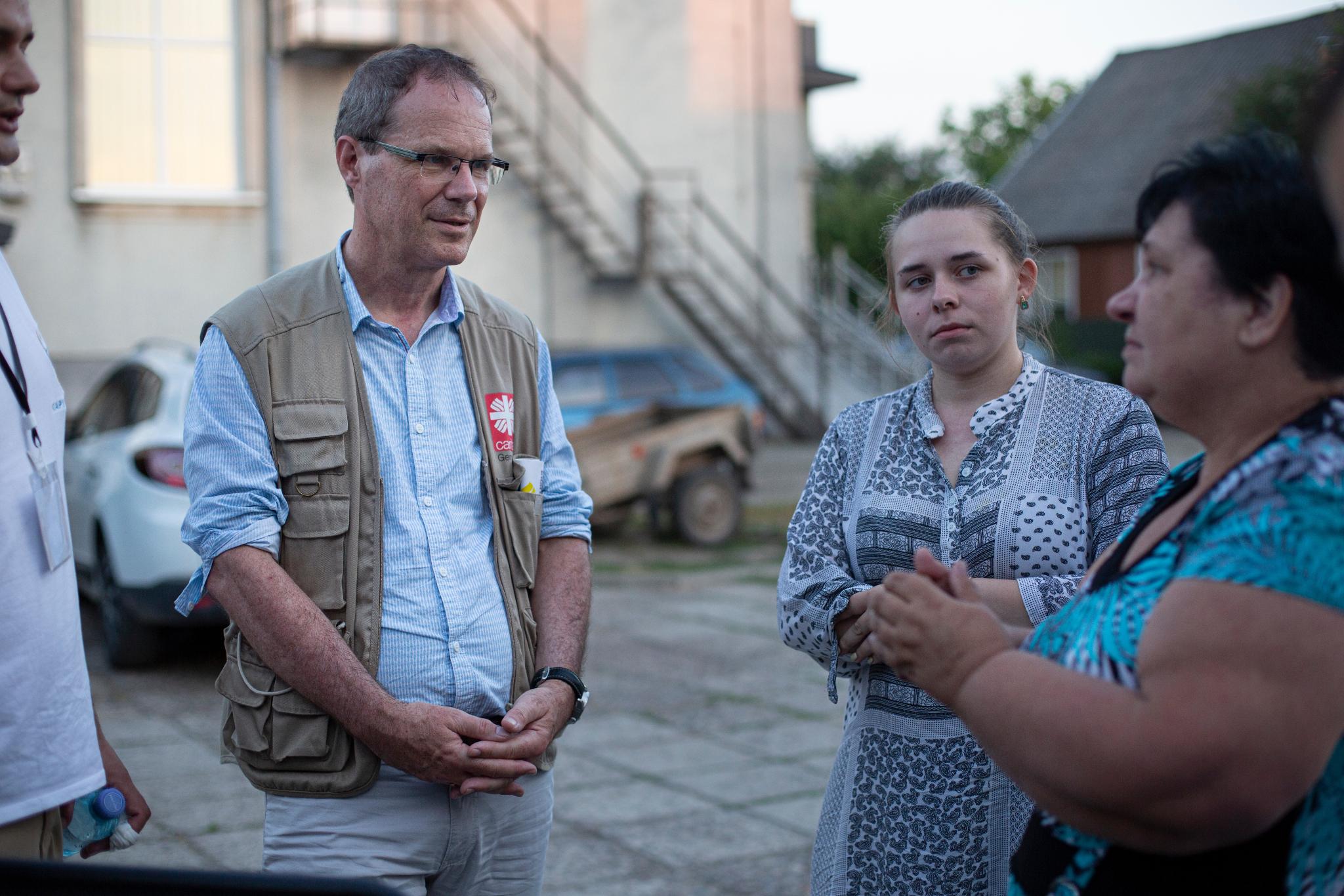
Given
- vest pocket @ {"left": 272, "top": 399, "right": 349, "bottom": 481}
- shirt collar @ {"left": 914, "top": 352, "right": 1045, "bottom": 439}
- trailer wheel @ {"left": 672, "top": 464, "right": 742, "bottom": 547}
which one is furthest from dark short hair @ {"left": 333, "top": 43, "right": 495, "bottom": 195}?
trailer wheel @ {"left": 672, "top": 464, "right": 742, "bottom": 547}

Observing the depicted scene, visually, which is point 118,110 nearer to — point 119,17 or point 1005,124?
point 119,17

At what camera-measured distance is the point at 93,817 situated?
2.28m

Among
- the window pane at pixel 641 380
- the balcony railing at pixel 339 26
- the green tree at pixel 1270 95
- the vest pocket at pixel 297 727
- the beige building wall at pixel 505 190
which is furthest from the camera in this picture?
the green tree at pixel 1270 95

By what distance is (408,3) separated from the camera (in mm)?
16750

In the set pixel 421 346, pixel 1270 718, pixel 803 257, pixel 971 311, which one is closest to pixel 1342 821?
pixel 1270 718

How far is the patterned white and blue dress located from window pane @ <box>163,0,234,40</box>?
14704 millimetres

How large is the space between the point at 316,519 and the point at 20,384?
57 centimetres

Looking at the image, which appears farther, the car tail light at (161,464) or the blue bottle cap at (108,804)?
the car tail light at (161,464)

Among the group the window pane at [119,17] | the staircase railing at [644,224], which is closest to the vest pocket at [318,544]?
the window pane at [119,17]

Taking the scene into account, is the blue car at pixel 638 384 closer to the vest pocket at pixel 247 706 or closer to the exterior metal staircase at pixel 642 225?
the exterior metal staircase at pixel 642 225

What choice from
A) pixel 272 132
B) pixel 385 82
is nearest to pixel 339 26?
pixel 272 132

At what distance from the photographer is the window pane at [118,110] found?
14820 millimetres

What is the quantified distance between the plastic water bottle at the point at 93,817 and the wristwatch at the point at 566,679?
31.9 inches

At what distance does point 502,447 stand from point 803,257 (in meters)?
17.7
